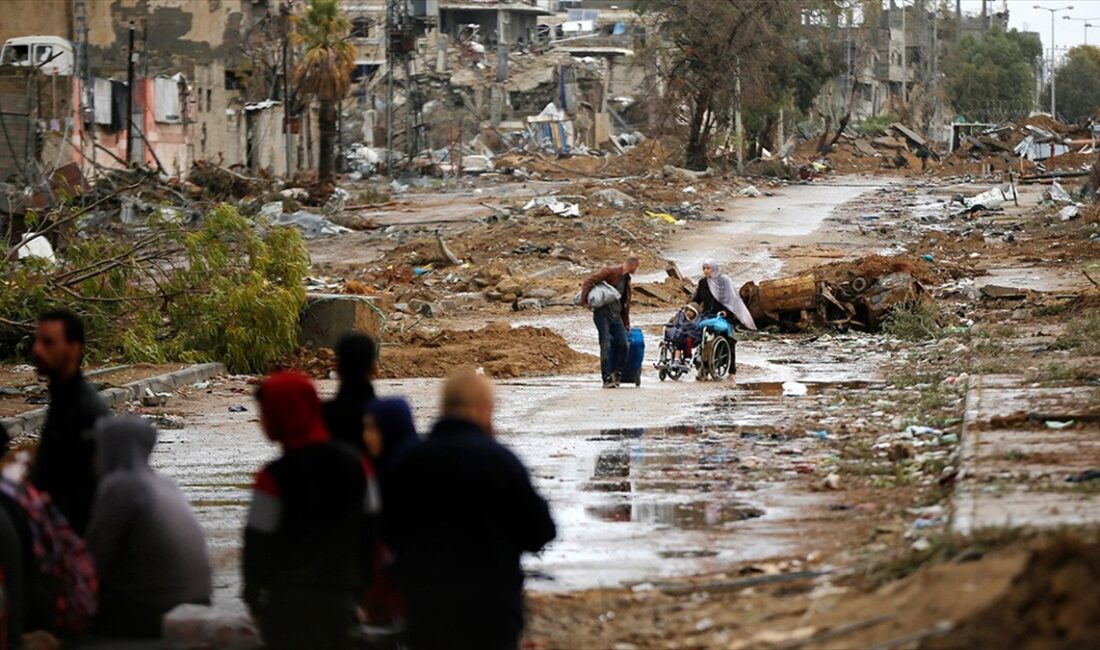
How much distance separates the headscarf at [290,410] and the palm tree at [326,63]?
52.5 meters

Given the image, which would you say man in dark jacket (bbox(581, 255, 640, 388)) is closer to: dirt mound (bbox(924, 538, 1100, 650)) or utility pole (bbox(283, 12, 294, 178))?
dirt mound (bbox(924, 538, 1100, 650))

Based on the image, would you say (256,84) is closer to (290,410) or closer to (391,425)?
(391,425)

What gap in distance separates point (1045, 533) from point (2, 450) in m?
4.50

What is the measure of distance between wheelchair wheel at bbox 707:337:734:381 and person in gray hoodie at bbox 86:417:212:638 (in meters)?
14.0

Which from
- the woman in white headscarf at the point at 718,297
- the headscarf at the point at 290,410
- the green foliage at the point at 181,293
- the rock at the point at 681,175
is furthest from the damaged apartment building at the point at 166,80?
the headscarf at the point at 290,410

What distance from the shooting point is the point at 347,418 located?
736 centimetres

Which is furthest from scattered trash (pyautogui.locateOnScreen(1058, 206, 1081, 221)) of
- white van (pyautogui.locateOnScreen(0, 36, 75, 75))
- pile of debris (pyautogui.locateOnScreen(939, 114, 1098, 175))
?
white van (pyautogui.locateOnScreen(0, 36, 75, 75))

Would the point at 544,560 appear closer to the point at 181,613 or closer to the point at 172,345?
the point at 181,613

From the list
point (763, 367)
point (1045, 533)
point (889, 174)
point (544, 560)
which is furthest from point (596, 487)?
point (889, 174)

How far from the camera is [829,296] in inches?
1038

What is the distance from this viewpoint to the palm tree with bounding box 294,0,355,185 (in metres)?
59.1

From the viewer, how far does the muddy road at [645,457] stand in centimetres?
974

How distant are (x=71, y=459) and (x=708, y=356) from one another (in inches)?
550

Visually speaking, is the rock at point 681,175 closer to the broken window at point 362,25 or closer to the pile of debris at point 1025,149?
the pile of debris at point 1025,149
